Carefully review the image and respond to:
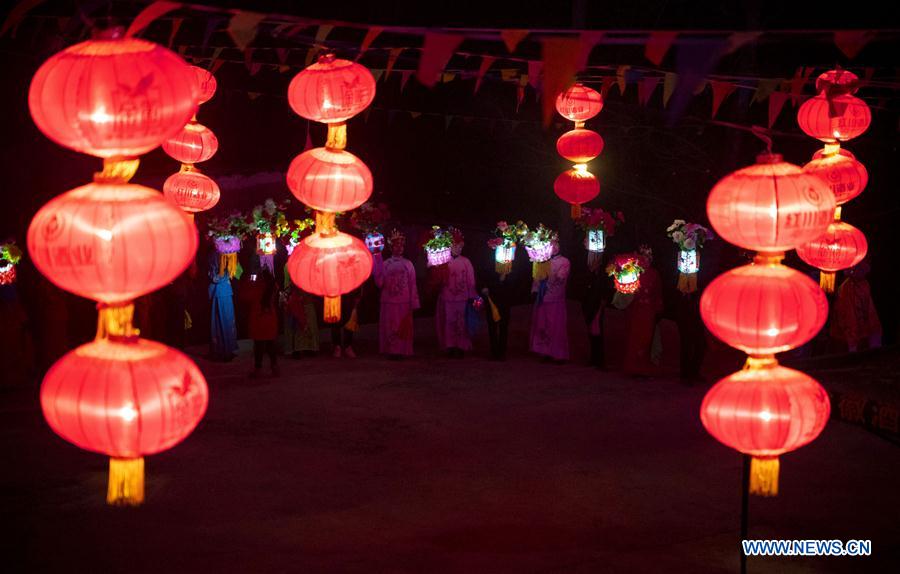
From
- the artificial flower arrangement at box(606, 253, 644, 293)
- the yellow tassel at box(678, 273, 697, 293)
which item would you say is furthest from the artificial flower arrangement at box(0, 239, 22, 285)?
the yellow tassel at box(678, 273, 697, 293)

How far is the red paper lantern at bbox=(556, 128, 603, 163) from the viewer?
11.1 m

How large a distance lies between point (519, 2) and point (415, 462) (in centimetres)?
1084

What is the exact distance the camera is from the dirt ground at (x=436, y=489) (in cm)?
748

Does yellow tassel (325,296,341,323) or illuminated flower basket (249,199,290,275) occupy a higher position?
illuminated flower basket (249,199,290,275)

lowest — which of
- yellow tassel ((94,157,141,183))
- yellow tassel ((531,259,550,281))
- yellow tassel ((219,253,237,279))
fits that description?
yellow tassel ((219,253,237,279))

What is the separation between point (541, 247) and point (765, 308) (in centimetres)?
794

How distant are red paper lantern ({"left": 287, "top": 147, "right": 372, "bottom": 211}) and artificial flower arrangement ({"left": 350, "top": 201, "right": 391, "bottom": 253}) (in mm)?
6079

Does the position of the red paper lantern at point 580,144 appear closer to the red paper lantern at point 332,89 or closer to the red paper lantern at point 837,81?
the red paper lantern at point 837,81

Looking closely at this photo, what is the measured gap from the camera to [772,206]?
581 cm

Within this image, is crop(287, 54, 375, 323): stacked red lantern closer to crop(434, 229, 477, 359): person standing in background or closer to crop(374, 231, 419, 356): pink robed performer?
crop(374, 231, 419, 356): pink robed performer

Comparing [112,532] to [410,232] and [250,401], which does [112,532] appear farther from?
[410,232]

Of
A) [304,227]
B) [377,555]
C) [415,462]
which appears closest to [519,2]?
[304,227]

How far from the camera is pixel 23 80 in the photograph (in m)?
12.5

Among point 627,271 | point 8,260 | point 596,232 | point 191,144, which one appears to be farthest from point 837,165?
point 8,260
